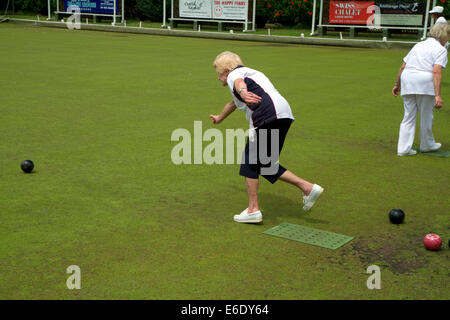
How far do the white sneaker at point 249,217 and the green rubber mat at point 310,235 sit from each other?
0.16m

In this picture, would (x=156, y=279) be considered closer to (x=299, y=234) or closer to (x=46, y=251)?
(x=46, y=251)

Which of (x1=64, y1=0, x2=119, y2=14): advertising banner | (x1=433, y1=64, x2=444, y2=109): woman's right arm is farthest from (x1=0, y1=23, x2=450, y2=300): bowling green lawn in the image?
(x1=64, y1=0, x2=119, y2=14): advertising banner

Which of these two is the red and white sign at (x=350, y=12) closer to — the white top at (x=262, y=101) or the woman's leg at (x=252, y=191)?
the white top at (x=262, y=101)

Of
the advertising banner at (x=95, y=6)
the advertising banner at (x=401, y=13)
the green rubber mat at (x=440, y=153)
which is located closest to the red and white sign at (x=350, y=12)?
the advertising banner at (x=401, y=13)

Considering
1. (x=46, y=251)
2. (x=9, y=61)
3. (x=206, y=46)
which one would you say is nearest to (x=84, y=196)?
(x=46, y=251)

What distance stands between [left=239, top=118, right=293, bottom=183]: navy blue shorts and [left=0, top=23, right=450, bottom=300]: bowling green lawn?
50 cm

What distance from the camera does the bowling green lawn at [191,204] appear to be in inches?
160

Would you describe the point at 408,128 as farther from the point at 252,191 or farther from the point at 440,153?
the point at 252,191

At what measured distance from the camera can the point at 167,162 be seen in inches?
286

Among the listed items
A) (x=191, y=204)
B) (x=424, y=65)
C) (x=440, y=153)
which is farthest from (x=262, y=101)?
(x=440, y=153)

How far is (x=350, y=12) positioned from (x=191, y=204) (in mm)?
26179

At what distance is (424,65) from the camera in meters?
7.73

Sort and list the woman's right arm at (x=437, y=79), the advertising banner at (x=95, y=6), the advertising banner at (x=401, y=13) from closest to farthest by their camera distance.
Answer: the woman's right arm at (x=437, y=79) < the advertising banner at (x=401, y=13) < the advertising banner at (x=95, y=6)

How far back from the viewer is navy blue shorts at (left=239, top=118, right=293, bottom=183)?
5.11 meters
